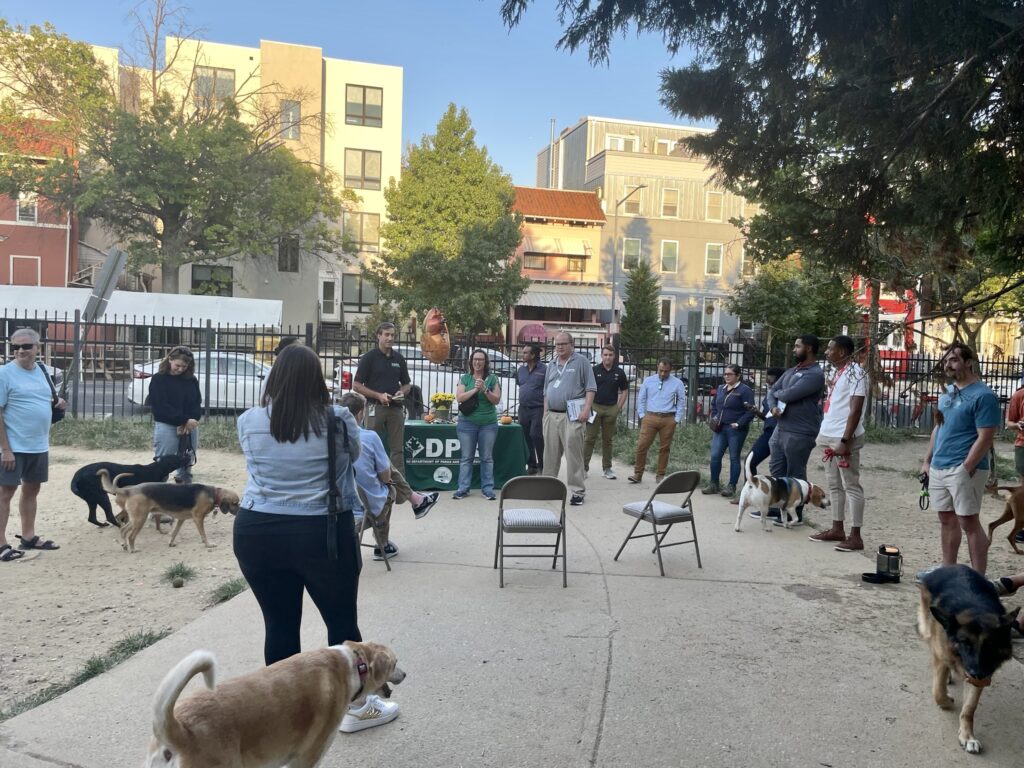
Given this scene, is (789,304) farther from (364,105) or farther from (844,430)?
(364,105)

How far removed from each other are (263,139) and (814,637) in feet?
112

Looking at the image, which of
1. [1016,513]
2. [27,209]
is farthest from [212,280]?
[1016,513]

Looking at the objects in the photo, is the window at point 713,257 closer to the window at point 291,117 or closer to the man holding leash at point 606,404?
the window at point 291,117

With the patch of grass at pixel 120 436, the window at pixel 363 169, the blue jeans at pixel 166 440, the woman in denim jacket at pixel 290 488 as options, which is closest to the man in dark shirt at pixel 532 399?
the blue jeans at pixel 166 440

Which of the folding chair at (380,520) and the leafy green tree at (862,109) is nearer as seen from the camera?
the leafy green tree at (862,109)

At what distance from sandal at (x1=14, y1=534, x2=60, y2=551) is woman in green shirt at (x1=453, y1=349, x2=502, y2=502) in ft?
13.3

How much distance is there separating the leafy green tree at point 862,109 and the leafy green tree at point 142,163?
2731cm

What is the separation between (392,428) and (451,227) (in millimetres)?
25054

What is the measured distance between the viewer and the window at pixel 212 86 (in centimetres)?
3309

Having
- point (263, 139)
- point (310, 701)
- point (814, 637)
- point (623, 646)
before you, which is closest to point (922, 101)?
point (814, 637)

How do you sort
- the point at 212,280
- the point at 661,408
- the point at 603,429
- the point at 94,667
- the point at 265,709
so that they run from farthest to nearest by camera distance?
the point at 212,280 < the point at 603,429 < the point at 661,408 < the point at 94,667 < the point at 265,709

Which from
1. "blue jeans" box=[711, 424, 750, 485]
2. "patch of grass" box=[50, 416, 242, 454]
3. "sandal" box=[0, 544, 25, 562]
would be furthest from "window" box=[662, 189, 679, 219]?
"sandal" box=[0, 544, 25, 562]

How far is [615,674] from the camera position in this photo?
14.1 ft

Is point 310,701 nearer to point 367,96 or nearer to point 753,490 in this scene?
A: point 753,490
